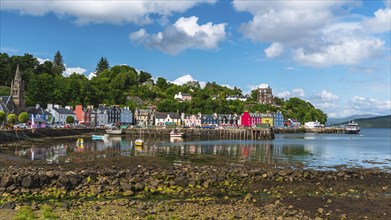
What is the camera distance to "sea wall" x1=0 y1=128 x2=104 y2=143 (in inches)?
2841

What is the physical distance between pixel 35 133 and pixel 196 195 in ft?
229

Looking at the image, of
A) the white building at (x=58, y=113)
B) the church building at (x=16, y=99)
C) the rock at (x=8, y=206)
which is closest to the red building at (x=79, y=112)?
the white building at (x=58, y=113)

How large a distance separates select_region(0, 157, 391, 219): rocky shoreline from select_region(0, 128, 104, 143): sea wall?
164 ft

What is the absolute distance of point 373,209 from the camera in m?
22.3

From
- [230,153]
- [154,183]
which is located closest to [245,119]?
[230,153]

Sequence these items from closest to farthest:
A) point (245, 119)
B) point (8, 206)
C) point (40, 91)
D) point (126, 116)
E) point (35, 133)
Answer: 1. point (8, 206)
2. point (35, 133)
3. point (40, 91)
4. point (126, 116)
5. point (245, 119)

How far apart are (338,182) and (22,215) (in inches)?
937

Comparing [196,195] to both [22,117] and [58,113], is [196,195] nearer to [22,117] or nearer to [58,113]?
[22,117]

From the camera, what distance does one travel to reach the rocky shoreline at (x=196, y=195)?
20.3 metres

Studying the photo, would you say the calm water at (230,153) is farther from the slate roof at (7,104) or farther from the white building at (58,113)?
the white building at (58,113)

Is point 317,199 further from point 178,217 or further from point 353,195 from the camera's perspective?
point 178,217

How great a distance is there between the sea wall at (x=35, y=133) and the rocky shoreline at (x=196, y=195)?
49944 millimetres

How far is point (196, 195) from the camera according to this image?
1002 inches

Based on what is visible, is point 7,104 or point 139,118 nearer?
point 7,104
